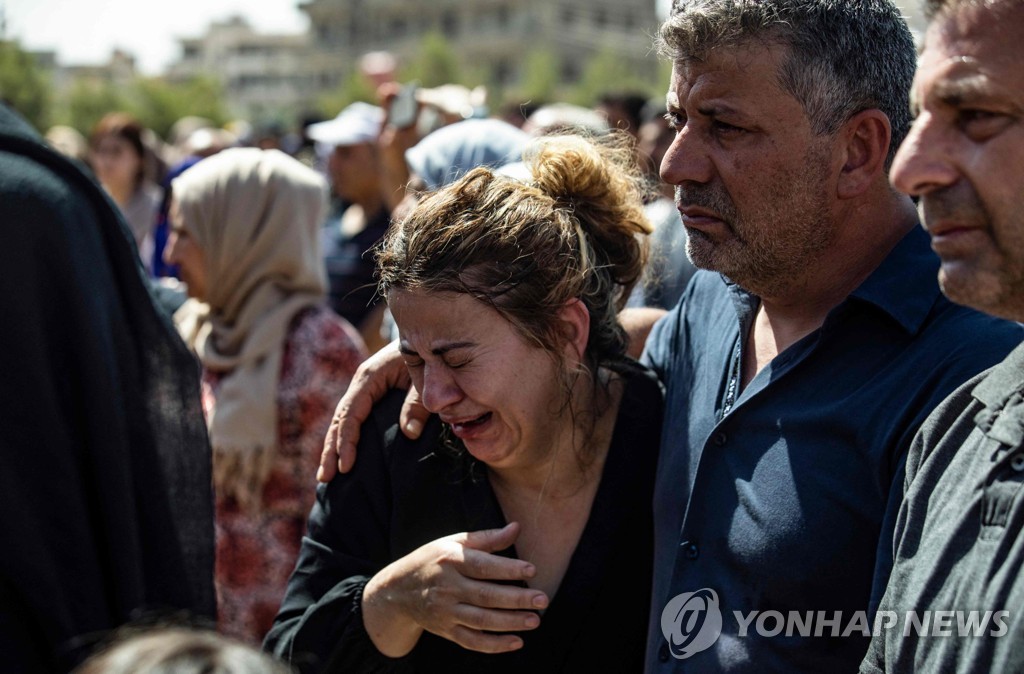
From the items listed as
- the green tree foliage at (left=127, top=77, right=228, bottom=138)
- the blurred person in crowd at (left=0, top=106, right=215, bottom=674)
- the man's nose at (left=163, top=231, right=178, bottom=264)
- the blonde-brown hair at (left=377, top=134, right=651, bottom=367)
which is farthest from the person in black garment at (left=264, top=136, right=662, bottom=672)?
the green tree foliage at (left=127, top=77, right=228, bottom=138)

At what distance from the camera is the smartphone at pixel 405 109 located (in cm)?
579

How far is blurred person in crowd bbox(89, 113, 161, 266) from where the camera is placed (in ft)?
24.7

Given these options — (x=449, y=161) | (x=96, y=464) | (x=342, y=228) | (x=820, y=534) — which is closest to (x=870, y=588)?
(x=820, y=534)

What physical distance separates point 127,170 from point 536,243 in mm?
5877

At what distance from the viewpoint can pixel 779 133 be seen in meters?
2.18

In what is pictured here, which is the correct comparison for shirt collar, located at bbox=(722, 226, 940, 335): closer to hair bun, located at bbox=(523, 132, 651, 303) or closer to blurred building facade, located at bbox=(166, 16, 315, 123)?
hair bun, located at bbox=(523, 132, 651, 303)

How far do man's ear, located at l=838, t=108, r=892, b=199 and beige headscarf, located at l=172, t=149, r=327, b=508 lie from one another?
8.07 ft

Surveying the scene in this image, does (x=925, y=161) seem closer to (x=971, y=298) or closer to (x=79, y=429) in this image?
(x=971, y=298)

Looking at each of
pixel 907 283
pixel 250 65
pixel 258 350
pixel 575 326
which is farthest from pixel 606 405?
pixel 250 65

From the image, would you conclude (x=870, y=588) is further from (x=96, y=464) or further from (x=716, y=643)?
(x=96, y=464)

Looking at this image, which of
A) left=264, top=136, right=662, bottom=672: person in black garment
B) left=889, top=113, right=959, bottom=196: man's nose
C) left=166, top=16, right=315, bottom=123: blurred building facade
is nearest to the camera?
left=889, top=113, right=959, bottom=196: man's nose

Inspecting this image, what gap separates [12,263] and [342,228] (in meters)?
4.54

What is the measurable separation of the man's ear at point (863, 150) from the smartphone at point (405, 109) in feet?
12.5

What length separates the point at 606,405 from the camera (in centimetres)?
255
